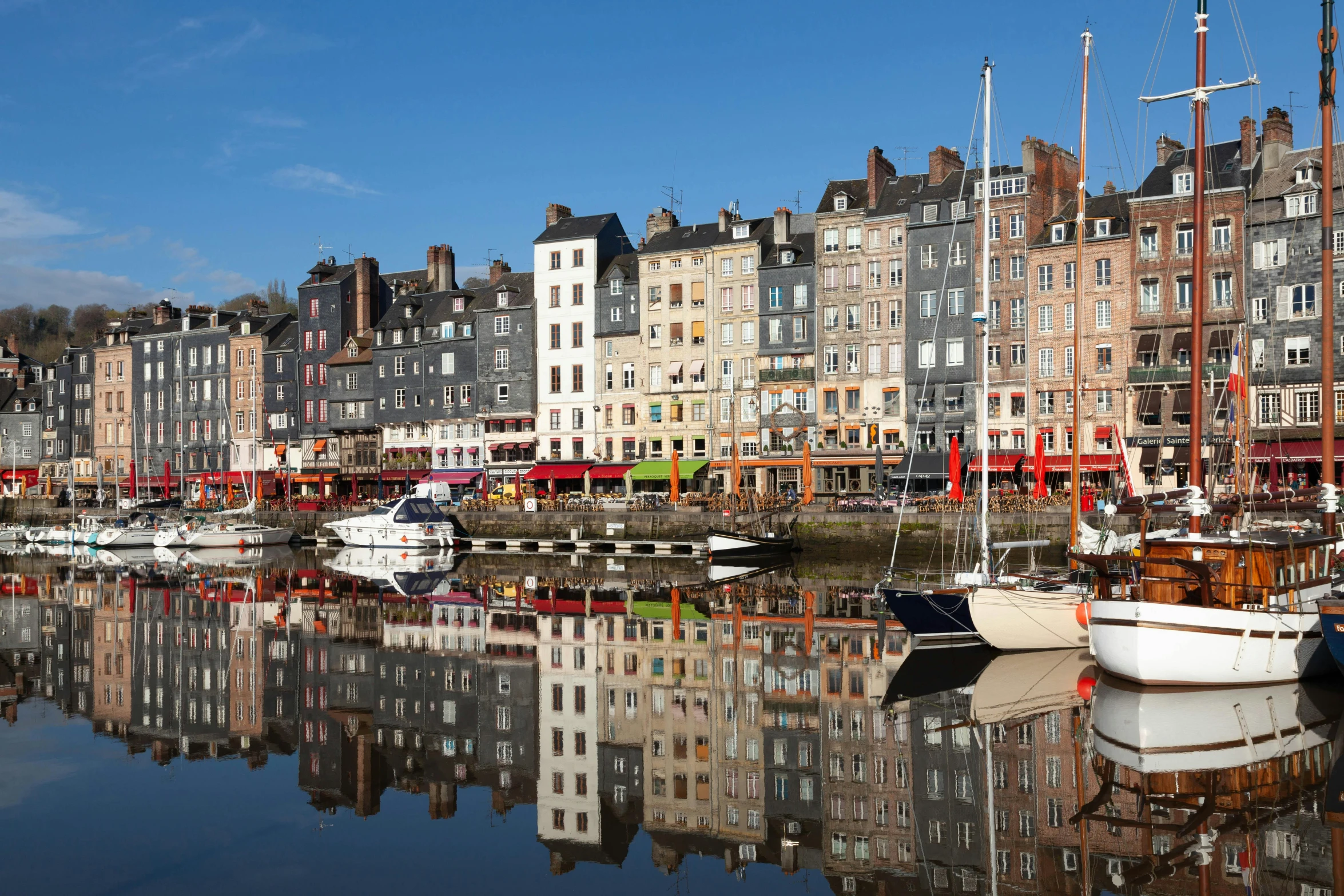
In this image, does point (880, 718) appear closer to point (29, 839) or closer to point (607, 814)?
point (607, 814)

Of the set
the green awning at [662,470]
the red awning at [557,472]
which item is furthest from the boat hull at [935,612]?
the red awning at [557,472]

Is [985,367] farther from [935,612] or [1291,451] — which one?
[1291,451]

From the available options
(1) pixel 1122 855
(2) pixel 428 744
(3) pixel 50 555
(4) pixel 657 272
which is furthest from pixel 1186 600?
(3) pixel 50 555

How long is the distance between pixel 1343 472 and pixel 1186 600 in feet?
105

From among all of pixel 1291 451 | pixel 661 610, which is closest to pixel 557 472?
pixel 661 610

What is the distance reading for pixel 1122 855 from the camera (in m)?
12.3

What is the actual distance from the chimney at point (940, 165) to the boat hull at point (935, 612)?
38401mm

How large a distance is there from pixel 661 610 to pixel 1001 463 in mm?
25999

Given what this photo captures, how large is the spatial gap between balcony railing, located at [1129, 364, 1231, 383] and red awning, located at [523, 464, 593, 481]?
29.1 m

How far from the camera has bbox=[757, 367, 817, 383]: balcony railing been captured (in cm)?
6153

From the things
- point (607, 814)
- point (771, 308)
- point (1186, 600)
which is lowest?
point (607, 814)

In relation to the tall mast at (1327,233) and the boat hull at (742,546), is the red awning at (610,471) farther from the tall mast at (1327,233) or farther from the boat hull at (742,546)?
the tall mast at (1327,233)

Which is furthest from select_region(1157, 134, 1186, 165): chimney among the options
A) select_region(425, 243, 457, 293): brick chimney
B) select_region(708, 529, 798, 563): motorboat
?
select_region(425, 243, 457, 293): brick chimney

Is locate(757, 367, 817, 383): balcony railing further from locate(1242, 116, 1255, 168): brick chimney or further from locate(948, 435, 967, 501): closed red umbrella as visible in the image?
locate(1242, 116, 1255, 168): brick chimney
